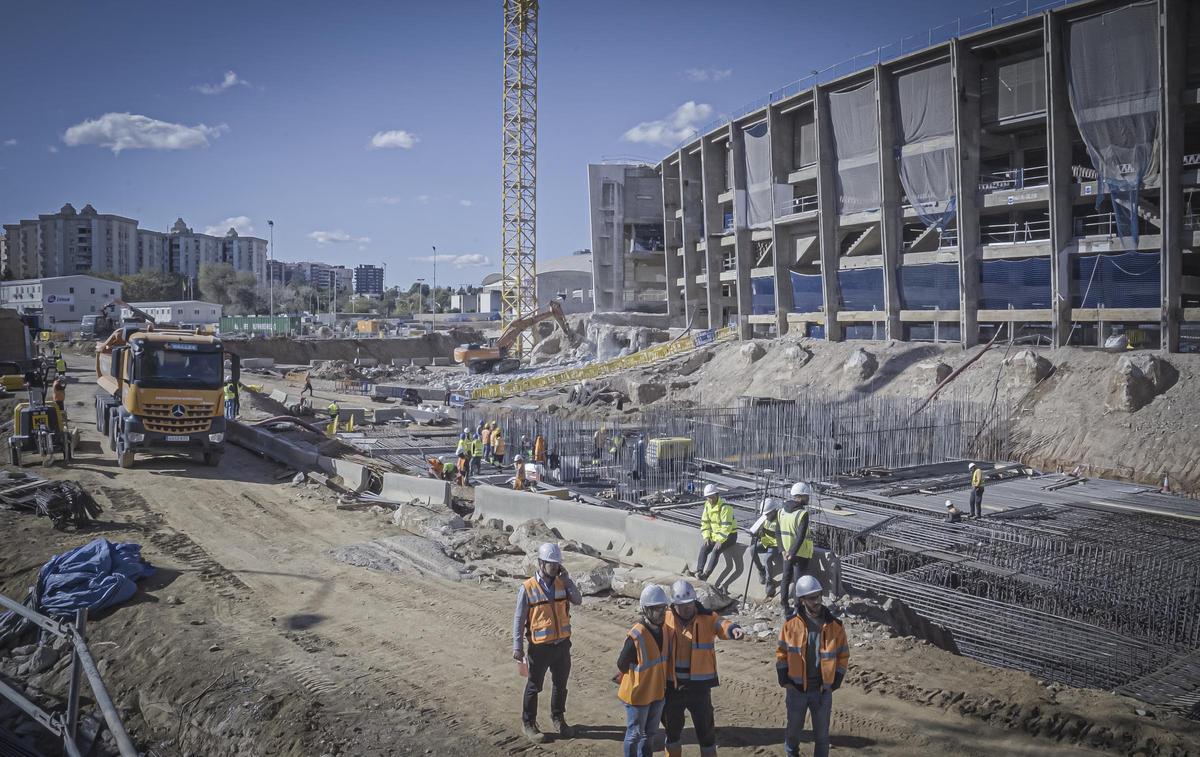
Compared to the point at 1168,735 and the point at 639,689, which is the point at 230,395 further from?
the point at 1168,735

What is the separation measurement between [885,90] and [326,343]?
47.8m

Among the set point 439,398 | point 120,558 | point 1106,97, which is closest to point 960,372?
point 1106,97

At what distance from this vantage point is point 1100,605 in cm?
1073

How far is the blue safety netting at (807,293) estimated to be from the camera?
40.3m

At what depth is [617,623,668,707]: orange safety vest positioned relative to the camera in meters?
5.09

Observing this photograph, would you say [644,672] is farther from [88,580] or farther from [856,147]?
[856,147]

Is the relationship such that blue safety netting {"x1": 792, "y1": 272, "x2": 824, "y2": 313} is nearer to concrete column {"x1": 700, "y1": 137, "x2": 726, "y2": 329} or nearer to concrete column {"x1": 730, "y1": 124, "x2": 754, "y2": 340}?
concrete column {"x1": 730, "y1": 124, "x2": 754, "y2": 340}

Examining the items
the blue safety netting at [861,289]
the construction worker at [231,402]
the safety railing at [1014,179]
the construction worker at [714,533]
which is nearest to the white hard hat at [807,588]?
the construction worker at [714,533]

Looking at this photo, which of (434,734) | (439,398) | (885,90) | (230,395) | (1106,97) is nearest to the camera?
(434,734)

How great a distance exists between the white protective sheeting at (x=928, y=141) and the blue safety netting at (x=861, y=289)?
3.72 m

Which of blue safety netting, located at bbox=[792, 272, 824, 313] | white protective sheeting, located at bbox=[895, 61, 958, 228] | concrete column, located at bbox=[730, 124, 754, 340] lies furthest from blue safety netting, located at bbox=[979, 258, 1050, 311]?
concrete column, located at bbox=[730, 124, 754, 340]

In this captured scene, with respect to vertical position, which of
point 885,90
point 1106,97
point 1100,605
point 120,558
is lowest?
point 1100,605

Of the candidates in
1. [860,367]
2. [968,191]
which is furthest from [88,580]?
[968,191]

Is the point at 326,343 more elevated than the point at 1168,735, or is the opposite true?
the point at 326,343
